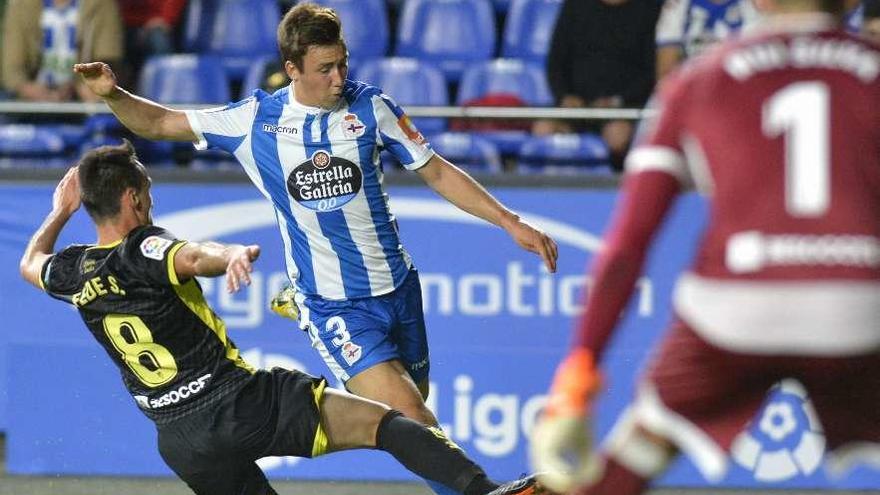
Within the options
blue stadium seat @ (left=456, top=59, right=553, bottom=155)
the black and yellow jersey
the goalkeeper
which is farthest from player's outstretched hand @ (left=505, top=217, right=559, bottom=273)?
blue stadium seat @ (left=456, top=59, right=553, bottom=155)

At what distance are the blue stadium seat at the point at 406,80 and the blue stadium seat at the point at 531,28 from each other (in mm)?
545

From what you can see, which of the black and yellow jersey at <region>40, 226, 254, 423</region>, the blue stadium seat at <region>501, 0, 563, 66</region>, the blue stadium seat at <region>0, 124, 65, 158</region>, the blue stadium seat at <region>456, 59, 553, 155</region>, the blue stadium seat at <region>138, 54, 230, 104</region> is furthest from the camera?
the blue stadium seat at <region>501, 0, 563, 66</region>

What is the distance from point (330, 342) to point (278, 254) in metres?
1.81

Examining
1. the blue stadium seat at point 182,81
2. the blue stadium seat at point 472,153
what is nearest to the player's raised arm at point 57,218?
the blue stadium seat at point 472,153

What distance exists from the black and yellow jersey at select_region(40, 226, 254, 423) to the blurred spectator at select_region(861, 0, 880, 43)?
14.5 ft

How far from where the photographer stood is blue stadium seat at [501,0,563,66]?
916cm

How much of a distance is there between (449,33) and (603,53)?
130 centimetres

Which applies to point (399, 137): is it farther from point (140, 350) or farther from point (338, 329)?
point (140, 350)

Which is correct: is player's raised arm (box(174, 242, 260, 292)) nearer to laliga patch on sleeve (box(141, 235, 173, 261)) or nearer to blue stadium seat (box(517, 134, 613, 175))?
laliga patch on sleeve (box(141, 235, 173, 261))

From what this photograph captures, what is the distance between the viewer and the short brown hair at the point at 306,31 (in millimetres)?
5305

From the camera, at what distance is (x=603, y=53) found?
8273mm

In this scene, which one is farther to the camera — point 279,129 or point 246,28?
point 246,28

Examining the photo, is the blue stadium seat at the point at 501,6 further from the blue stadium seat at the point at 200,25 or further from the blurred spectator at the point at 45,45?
the blurred spectator at the point at 45,45

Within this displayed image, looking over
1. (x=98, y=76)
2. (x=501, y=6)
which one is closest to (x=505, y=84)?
(x=501, y=6)
